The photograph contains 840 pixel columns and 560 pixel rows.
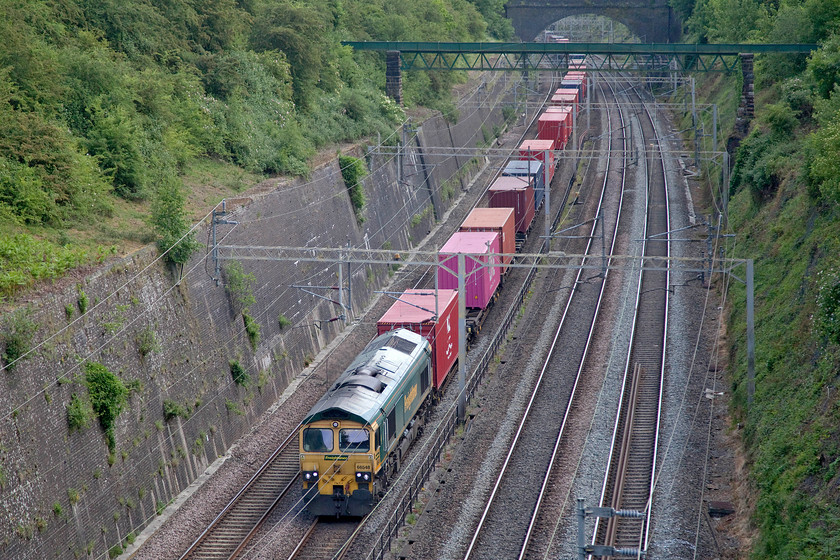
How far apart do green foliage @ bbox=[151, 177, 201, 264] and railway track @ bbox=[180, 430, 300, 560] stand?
6360 millimetres

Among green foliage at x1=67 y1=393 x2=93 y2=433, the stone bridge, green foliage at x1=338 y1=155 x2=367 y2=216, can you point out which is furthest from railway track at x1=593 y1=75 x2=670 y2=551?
the stone bridge

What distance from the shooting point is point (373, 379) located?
76.8ft

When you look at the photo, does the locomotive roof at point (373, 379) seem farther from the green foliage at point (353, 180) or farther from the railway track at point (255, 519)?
the green foliage at point (353, 180)

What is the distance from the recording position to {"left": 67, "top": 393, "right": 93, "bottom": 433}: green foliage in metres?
20.4

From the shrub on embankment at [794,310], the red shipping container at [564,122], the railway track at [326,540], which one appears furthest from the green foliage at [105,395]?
the red shipping container at [564,122]

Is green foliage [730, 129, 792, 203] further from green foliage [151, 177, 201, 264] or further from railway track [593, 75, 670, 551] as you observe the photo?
green foliage [151, 177, 201, 264]

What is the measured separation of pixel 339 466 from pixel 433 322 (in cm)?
731

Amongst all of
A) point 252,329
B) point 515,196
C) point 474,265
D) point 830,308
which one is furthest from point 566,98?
point 830,308

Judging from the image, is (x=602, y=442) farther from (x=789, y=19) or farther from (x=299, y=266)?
(x=789, y=19)

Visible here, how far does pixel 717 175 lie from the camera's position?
50.3 metres

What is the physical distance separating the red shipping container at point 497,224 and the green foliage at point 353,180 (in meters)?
5.27

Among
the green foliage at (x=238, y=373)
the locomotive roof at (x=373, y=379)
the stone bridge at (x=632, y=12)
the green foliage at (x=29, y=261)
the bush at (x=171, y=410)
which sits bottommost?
the green foliage at (x=238, y=373)

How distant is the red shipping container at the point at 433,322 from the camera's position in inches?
1111

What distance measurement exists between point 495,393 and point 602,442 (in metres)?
4.92
